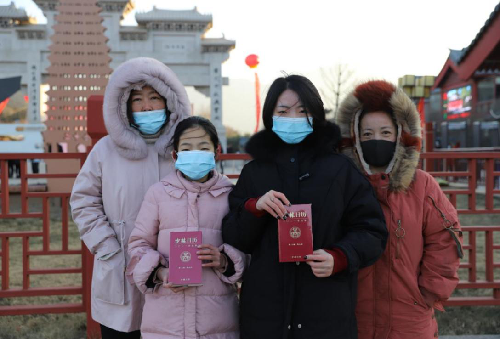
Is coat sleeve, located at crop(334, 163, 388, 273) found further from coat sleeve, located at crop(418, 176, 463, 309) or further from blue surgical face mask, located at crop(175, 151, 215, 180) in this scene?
blue surgical face mask, located at crop(175, 151, 215, 180)

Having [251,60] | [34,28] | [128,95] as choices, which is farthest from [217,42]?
[128,95]

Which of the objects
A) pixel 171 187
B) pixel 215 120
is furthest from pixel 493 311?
pixel 215 120

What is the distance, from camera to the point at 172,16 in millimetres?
32156

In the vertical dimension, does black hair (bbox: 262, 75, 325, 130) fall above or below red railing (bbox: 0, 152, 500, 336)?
above

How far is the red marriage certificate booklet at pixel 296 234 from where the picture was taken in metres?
1.72

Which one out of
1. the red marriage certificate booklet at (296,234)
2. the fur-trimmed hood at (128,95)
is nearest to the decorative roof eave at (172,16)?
the fur-trimmed hood at (128,95)

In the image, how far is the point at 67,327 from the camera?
13.2ft

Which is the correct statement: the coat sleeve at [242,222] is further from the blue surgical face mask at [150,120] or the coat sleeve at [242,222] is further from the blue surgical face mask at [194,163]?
the blue surgical face mask at [150,120]

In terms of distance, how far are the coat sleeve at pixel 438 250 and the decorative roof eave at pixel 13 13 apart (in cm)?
3530

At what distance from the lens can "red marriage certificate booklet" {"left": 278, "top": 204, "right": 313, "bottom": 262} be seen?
5.63 feet

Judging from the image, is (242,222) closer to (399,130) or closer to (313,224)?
(313,224)

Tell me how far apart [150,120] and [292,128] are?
32.7 inches

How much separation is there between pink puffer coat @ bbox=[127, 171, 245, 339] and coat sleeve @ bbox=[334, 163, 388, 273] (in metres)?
0.52

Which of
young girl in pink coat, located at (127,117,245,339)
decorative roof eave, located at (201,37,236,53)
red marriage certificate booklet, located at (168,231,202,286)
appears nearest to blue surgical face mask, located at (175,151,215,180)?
young girl in pink coat, located at (127,117,245,339)
